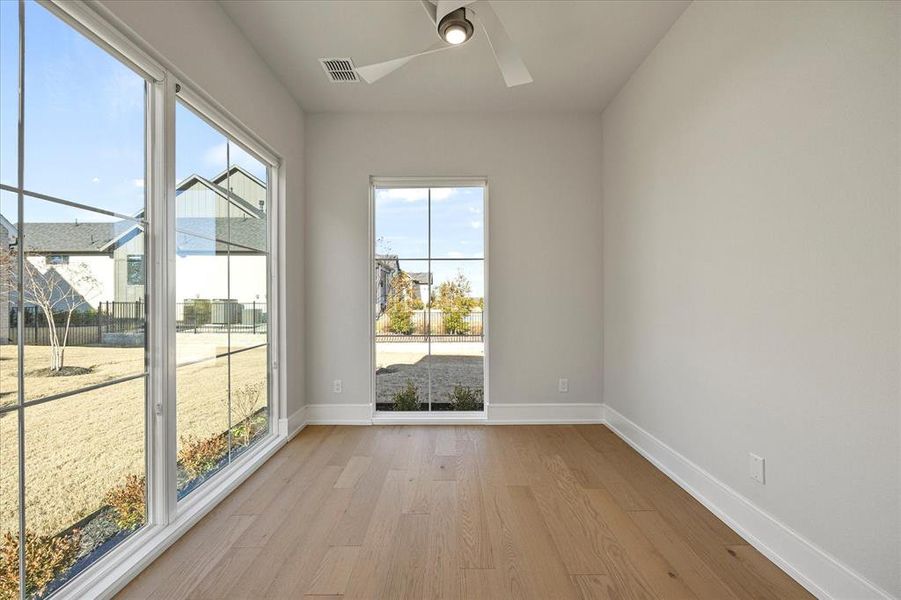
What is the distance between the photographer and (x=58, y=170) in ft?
5.05

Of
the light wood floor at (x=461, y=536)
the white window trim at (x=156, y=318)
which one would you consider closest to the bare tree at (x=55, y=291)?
the white window trim at (x=156, y=318)

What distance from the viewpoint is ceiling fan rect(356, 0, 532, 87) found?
2.13 m

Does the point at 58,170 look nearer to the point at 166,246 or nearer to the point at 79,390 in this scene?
the point at 166,246

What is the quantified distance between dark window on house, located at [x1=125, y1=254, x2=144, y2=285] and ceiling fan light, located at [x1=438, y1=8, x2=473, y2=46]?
6.20ft

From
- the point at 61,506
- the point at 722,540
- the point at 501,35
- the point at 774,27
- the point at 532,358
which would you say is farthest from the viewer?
the point at 532,358

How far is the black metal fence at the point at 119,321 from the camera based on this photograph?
1451mm

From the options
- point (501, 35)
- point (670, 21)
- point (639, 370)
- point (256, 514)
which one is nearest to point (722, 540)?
point (639, 370)

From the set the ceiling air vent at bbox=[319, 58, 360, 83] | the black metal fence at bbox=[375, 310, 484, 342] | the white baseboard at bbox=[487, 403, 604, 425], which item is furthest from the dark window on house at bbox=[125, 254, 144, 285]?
the white baseboard at bbox=[487, 403, 604, 425]

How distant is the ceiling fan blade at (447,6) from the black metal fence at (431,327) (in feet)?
7.85

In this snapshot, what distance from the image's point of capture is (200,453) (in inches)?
95.6

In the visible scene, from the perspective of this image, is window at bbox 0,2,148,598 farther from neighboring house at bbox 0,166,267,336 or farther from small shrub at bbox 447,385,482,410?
small shrub at bbox 447,385,482,410

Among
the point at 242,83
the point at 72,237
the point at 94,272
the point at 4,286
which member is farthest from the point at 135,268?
the point at 242,83

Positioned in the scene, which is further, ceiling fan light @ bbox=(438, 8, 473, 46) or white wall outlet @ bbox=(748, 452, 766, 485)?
ceiling fan light @ bbox=(438, 8, 473, 46)

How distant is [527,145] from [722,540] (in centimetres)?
325
